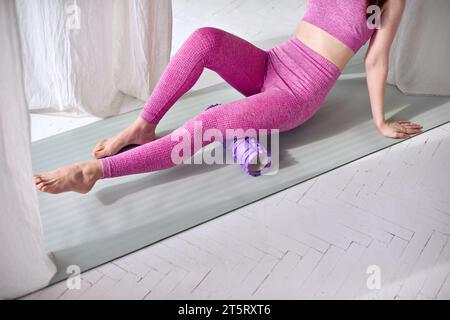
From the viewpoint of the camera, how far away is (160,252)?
1.79 metres

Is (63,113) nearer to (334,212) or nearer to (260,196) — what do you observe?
(260,196)

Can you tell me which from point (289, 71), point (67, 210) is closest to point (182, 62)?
point (289, 71)

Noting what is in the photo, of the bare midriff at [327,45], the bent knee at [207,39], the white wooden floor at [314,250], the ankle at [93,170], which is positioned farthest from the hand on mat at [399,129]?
the ankle at [93,170]

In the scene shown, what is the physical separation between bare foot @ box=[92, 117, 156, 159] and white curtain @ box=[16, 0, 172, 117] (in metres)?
0.36

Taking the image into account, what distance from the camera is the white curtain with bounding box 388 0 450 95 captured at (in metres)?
2.49

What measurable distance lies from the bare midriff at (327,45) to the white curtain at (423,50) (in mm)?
507

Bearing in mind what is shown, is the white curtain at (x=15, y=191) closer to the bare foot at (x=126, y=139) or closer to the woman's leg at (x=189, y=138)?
the woman's leg at (x=189, y=138)

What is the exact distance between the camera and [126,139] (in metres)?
2.12

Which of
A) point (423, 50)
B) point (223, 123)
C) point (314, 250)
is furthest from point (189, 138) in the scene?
point (423, 50)

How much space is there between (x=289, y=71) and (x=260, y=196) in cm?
52

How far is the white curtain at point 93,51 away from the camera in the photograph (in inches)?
87.5

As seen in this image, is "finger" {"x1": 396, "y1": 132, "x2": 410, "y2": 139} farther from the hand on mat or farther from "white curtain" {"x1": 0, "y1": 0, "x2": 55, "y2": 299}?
"white curtain" {"x1": 0, "y1": 0, "x2": 55, "y2": 299}

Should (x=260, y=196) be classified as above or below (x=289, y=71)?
below

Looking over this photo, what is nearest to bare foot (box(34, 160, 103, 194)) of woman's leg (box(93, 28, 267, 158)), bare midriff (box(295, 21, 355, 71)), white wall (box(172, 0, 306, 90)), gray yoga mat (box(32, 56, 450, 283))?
gray yoga mat (box(32, 56, 450, 283))
